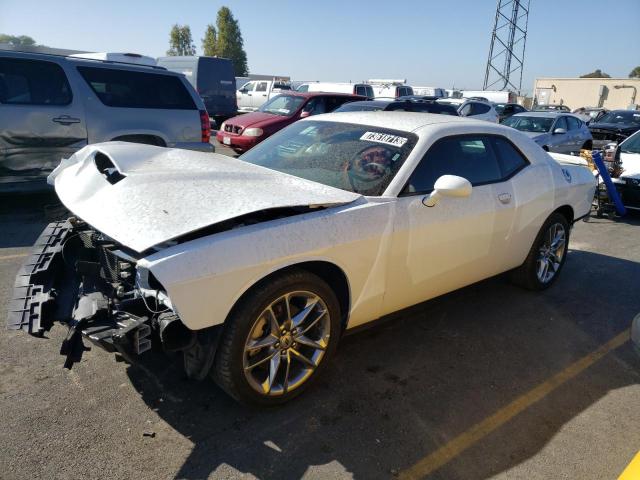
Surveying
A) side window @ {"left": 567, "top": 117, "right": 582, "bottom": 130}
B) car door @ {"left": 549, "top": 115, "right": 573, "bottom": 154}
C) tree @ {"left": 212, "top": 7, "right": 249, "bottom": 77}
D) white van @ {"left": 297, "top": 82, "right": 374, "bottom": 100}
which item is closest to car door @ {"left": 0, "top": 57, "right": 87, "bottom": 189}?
car door @ {"left": 549, "top": 115, "right": 573, "bottom": 154}

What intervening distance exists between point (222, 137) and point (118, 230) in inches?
400

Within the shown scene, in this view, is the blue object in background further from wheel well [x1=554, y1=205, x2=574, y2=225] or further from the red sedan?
the red sedan

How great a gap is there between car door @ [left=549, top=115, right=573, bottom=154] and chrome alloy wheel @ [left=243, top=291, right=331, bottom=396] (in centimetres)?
1103

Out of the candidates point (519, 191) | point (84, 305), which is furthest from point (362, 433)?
point (519, 191)

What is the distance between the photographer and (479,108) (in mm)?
17578

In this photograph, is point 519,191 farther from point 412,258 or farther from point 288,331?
point 288,331

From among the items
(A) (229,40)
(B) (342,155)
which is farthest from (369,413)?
(A) (229,40)

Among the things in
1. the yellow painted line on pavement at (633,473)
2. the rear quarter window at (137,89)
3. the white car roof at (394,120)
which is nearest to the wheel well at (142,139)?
the rear quarter window at (137,89)

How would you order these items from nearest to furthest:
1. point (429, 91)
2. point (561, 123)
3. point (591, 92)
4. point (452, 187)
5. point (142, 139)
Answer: point (452, 187), point (142, 139), point (561, 123), point (429, 91), point (591, 92)

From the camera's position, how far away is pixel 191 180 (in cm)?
288

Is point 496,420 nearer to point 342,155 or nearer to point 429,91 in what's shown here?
point 342,155

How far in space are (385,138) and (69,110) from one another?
183 inches

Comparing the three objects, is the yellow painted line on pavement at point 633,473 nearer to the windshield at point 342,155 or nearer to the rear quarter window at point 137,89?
the windshield at point 342,155

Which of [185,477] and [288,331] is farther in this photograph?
[288,331]
